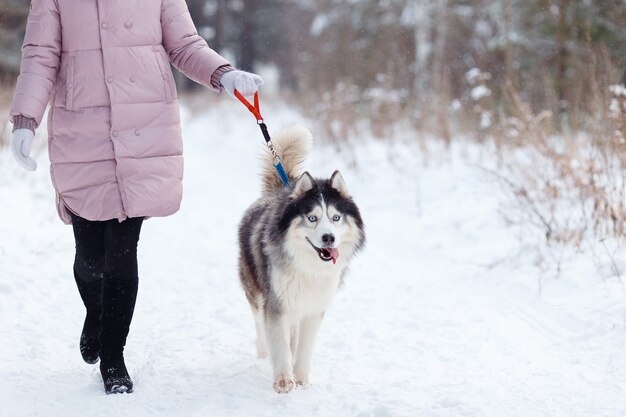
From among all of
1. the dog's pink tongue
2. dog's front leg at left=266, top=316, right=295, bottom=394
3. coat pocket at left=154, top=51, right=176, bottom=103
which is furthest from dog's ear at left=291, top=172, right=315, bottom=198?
coat pocket at left=154, top=51, right=176, bottom=103

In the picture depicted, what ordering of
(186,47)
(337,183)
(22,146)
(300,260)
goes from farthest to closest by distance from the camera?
(337,183) → (300,260) → (186,47) → (22,146)

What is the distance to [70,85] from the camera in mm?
2674

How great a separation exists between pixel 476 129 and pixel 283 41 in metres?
17.0

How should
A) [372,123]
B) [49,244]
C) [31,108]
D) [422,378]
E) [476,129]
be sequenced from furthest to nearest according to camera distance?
1. [372,123]
2. [476,129]
3. [49,244]
4. [422,378]
5. [31,108]

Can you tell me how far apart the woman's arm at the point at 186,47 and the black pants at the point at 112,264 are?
0.70 metres

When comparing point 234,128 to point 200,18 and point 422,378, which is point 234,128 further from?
point 422,378

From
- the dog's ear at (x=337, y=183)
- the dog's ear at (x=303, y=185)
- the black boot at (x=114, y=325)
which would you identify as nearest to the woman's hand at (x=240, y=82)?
the dog's ear at (x=303, y=185)

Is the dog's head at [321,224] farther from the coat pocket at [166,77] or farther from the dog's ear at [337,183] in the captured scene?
the coat pocket at [166,77]

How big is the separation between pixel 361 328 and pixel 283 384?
1055mm

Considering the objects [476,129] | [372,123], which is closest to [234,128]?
[372,123]

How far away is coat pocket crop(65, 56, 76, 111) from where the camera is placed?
2.67 m

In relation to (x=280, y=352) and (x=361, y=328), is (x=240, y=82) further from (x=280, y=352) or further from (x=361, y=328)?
(x=361, y=328)

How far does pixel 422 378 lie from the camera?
3.20m

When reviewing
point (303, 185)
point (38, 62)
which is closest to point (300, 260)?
point (303, 185)
